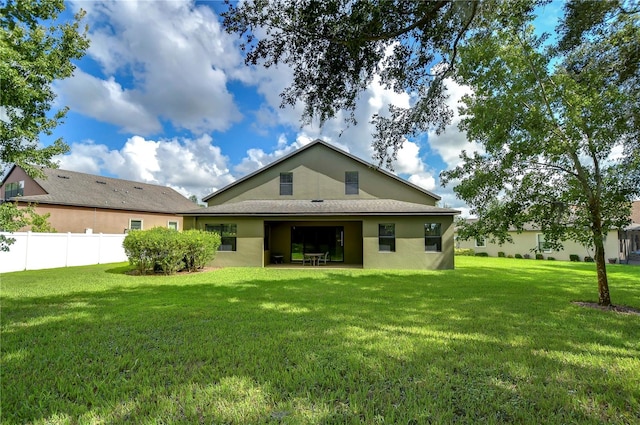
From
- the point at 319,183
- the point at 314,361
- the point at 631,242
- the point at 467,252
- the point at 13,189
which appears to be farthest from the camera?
the point at 467,252

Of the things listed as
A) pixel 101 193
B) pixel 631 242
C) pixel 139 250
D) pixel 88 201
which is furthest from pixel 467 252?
pixel 101 193

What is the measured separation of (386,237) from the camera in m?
15.3

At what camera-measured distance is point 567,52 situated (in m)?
6.86

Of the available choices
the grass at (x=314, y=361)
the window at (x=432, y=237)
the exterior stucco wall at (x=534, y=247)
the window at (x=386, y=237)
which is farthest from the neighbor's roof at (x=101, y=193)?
the exterior stucco wall at (x=534, y=247)

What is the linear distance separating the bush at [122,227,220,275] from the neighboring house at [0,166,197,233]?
5735 millimetres

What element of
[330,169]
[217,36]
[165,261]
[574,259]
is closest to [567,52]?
[217,36]

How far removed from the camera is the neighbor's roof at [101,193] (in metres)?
20.5

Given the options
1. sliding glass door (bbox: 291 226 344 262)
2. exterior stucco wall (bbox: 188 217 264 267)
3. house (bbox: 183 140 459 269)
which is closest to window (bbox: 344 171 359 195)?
house (bbox: 183 140 459 269)

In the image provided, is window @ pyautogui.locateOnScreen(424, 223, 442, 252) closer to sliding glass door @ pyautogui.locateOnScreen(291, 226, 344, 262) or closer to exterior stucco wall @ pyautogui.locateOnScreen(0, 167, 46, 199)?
sliding glass door @ pyautogui.locateOnScreen(291, 226, 344, 262)

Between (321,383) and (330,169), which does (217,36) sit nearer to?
(321,383)

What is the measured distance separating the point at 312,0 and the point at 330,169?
13.1 meters

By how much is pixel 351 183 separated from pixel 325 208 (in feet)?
9.96

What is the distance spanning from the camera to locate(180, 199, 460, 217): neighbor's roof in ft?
48.3

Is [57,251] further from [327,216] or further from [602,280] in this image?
[602,280]
